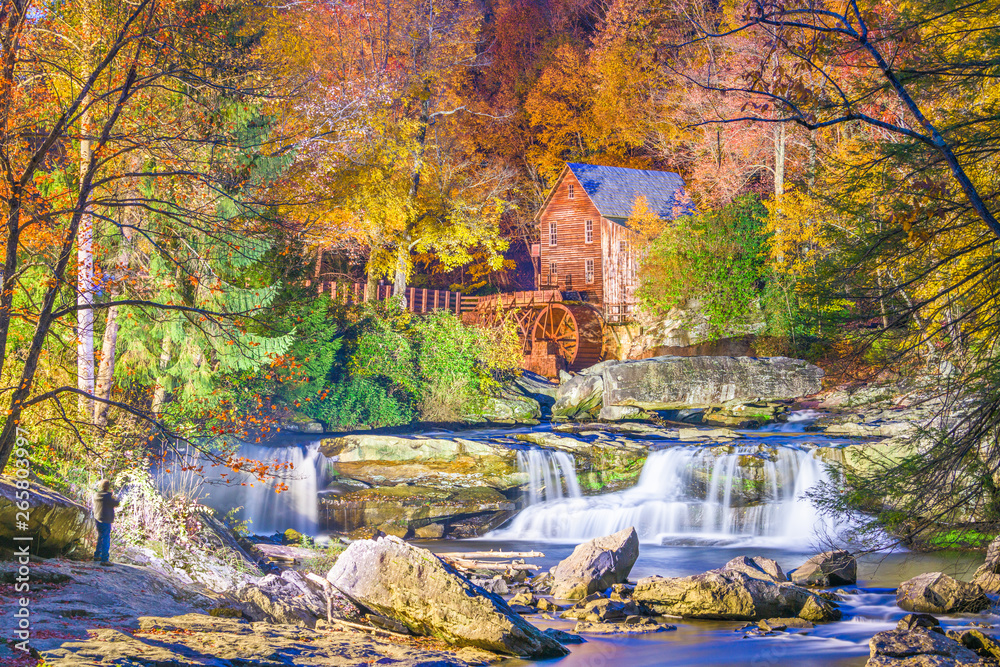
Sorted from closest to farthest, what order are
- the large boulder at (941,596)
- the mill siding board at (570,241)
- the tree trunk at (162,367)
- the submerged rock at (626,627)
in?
the submerged rock at (626,627)
the large boulder at (941,596)
the tree trunk at (162,367)
the mill siding board at (570,241)

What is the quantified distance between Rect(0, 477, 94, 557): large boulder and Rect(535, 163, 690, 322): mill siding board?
27200 millimetres

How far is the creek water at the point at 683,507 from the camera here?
43.2 ft

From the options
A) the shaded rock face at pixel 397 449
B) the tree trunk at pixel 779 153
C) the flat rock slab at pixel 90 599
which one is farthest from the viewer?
the tree trunk at pixel 779 153

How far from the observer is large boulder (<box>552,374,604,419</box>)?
79.2 ft

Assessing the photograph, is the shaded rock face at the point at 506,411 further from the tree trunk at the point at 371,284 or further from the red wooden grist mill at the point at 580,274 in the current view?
the red wooden grist mill at the point at 580,274

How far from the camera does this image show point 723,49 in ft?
103

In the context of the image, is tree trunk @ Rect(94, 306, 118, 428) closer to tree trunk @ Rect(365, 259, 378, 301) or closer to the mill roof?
tree trunk @ Rect(365, 259, 378, 301)

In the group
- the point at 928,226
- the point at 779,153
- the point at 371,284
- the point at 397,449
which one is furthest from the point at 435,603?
the point at 779,153

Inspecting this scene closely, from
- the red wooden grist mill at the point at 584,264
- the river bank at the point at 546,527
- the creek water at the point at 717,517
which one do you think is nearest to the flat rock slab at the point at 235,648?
the river bank at the point at 546,527

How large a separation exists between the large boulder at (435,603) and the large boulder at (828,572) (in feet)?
16.8

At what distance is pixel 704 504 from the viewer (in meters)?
16.0

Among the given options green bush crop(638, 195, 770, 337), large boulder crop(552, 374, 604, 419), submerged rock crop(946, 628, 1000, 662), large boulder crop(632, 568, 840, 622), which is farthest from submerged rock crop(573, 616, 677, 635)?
green bush crop(638, 195, 770, 337)

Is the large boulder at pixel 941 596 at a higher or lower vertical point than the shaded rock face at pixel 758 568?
lower

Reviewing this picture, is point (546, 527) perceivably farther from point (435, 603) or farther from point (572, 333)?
point (572, 333)
